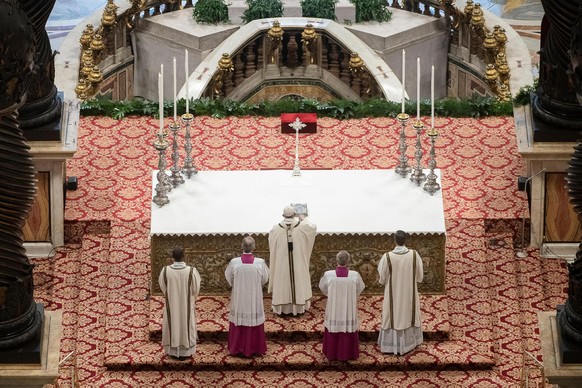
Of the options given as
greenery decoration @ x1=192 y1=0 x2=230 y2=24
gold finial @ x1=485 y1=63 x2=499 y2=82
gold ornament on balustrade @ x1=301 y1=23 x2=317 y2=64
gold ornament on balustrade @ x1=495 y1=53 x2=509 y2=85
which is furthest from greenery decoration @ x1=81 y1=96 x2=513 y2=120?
greenery decoration @ x1=192 y1=0 x2=230 y2=24

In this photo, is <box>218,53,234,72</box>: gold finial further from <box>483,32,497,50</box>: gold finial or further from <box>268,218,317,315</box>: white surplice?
<box>268,218,317,315</box>: white surplice

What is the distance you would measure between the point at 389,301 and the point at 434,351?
2.03 feet

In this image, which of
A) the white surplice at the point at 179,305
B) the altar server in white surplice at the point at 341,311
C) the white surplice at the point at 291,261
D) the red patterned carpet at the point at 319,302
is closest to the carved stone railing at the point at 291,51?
the red patterned carpet at the point at 319,302

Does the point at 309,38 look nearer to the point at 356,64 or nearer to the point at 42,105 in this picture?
the point at 356,64

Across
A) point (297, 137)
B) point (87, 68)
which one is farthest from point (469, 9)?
point (297, 137)

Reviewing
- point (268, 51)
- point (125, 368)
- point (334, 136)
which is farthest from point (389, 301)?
point (268, 51)

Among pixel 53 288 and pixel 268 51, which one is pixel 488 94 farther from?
pixel 53 288

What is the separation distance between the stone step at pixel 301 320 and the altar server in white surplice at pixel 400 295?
0.25 m

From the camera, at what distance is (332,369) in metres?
16.2

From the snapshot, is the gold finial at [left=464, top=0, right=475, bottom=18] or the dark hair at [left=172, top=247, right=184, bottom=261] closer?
the dark hair at [left=172, top=247, right=184, bottom=261]

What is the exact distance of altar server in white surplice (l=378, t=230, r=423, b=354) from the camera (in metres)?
16.1

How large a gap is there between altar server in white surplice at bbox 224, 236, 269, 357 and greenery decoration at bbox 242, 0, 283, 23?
377 inches

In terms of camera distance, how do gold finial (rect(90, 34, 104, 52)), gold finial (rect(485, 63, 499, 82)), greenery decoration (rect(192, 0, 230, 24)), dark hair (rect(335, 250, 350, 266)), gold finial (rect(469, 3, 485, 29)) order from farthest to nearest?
greenery decoration (rect(192, 0, 230, 24)), gold finial (rect(469, 3, 485, 29)), gold finial (rect(90, 34, 104, 52)), gold finial (rect(485, 63, 499, 82)), dark hair (rect(335, 250, 350, 266))

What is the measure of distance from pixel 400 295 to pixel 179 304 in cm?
187
